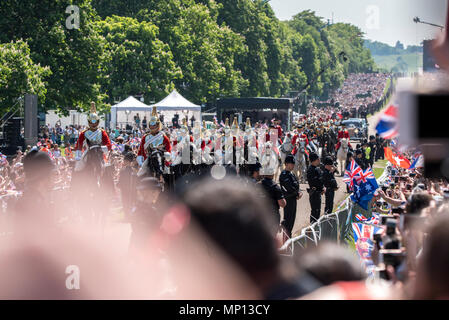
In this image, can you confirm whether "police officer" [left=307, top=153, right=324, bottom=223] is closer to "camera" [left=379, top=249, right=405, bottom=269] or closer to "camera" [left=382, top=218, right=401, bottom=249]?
"camera" [left=382, top=218, right=401, bottom=249]

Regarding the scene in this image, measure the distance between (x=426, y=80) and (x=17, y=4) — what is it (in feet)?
111

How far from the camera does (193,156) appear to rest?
16.4 m

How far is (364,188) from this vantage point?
A: 14719mm

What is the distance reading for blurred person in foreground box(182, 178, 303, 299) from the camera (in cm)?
258

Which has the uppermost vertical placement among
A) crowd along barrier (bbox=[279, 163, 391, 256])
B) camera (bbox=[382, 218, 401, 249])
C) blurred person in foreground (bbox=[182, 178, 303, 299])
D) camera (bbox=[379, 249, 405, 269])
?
blurred person in foreground (bbox=[182, 178, 303, 299])

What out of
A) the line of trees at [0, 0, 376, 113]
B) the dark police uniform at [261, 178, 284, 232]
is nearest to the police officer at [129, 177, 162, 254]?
the dark police uniform at [261, 178, 284, 232]

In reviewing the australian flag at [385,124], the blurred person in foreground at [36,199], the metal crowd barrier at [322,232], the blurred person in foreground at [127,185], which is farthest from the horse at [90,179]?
the australian flag at [385,124]

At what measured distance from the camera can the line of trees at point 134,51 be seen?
33656 mm

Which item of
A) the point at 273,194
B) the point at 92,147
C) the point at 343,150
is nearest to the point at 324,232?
the point at 273,194

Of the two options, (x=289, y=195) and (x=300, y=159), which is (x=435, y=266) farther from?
(x=300, y=159)

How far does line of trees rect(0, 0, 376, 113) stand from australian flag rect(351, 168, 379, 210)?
307cm

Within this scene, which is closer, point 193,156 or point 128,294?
point 128,294
